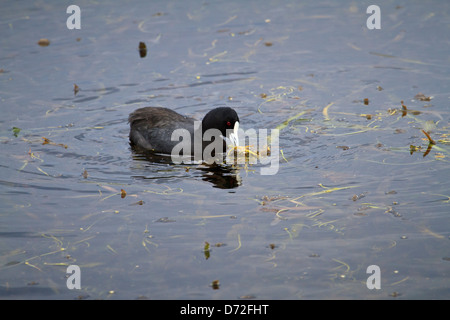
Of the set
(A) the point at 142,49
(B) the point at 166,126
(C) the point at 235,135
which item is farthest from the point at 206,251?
(A) the point at 142,49

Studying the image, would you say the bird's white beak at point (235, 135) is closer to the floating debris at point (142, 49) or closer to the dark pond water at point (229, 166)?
the dark pond water at point (229, 166)

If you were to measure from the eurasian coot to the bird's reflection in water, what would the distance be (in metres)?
0.16

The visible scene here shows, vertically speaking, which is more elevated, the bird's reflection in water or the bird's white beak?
the bird's white beak

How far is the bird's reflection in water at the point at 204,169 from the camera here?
7516 mm

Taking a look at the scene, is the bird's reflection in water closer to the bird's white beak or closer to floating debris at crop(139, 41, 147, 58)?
the bird's white beak

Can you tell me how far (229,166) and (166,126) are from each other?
1187 mm

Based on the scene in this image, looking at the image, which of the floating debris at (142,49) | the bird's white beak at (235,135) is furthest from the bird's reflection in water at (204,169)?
the floating debris at (142,49)

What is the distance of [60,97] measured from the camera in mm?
10078

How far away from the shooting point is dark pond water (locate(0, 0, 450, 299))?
565cm

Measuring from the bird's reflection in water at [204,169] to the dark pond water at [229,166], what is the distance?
0.04 meters

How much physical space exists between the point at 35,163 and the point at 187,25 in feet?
18.3

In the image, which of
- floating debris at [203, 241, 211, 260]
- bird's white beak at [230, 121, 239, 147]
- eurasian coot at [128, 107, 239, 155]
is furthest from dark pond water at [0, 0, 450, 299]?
bird's white beak at [230, 121, 239, 147]

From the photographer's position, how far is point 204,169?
8.01 metres

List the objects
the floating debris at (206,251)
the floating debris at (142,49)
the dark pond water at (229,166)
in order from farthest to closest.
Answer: the floating debris at (142,49) → the floating debris at (206,251) → the dark pond water at (229,166)
